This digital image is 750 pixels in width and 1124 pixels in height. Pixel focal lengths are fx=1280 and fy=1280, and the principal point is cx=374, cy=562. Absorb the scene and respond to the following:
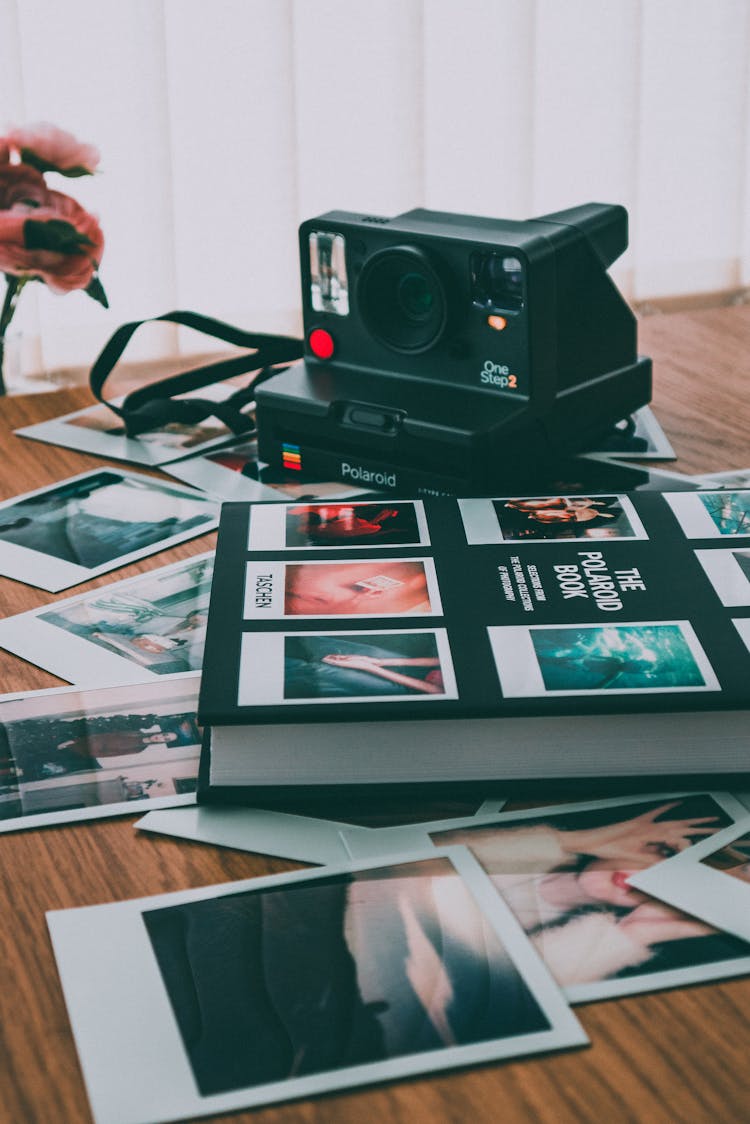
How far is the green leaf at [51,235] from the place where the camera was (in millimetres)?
1108

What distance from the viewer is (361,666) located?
24.2 inches

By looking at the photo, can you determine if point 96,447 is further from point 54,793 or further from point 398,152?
point 398,152

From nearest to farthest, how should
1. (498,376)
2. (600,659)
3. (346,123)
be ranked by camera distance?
(600,659), (498,376), (346,123)

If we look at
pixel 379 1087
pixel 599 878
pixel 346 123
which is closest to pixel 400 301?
pixel 599 878

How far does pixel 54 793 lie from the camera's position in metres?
0.62

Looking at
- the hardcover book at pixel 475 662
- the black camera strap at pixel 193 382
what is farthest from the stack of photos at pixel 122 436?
the hardcover book at pixel 475 662

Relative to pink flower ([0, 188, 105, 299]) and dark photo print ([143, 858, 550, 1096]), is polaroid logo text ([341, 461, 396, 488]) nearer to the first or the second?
pink flower ([0, 188, 105, 299])

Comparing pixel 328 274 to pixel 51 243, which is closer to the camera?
pixel 328 274

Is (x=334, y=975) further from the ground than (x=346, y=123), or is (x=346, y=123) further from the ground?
(x=346, y=123)

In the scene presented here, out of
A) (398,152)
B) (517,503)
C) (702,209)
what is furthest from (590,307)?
(702,209)

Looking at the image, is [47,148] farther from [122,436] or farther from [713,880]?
[713,880]

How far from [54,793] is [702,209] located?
5.55 feet

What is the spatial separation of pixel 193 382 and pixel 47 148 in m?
0.24

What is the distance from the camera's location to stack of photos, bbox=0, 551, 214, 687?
2.38 feet
